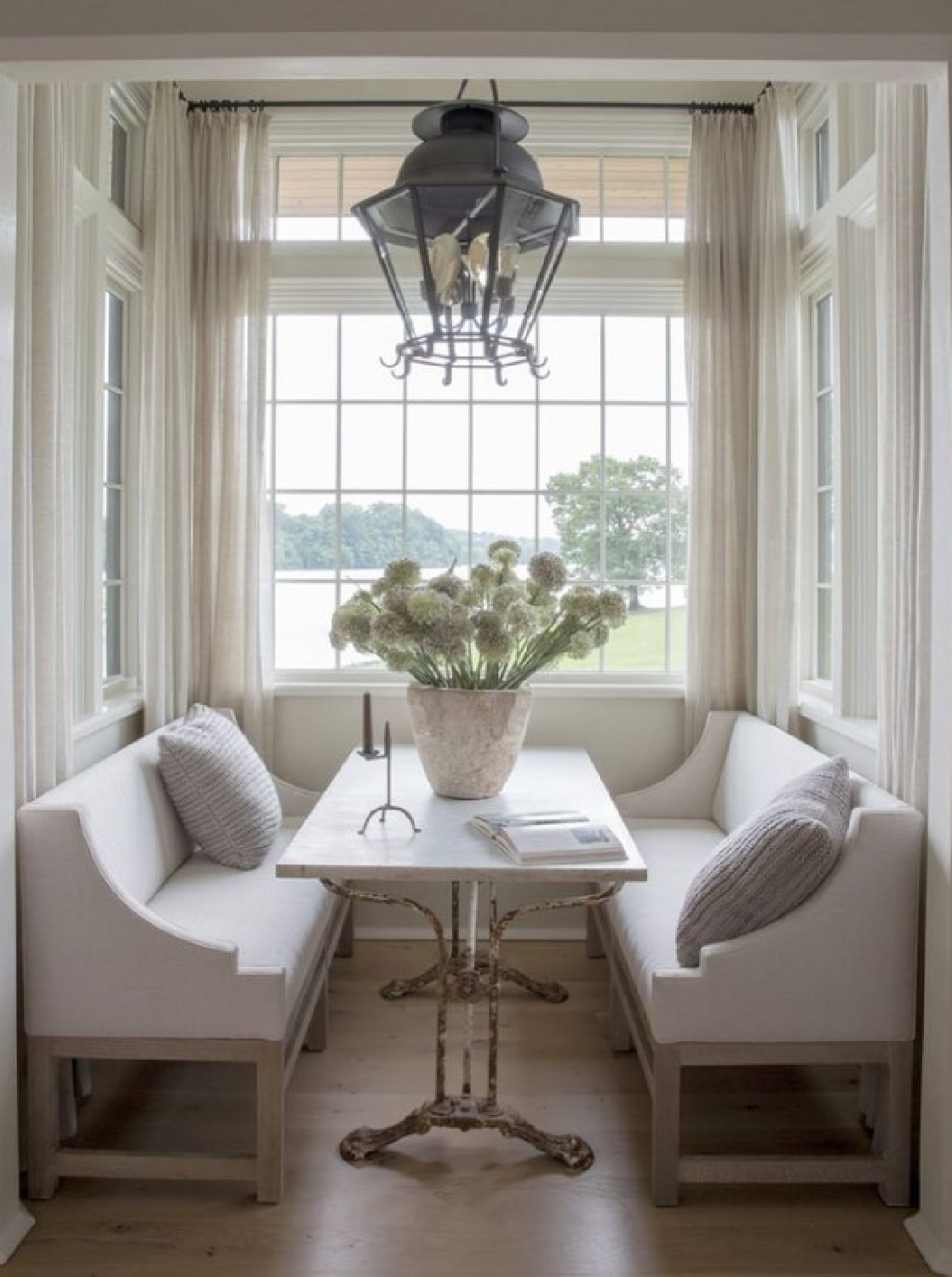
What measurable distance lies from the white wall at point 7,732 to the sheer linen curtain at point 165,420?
132cm

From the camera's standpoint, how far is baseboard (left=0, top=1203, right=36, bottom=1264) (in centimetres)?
224

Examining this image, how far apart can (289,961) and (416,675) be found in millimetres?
784

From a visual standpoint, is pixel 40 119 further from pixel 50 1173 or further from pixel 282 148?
pixel 50 1173

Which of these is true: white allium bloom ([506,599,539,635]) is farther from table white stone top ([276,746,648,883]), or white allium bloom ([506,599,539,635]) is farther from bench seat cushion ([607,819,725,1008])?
bench seat cushion ([607,819,725,1008])

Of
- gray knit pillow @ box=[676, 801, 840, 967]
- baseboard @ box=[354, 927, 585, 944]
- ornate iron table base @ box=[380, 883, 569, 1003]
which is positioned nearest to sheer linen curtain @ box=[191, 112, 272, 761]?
baseboard @ box=[354, 927, 585, 944]

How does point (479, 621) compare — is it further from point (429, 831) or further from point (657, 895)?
point (657, 895)

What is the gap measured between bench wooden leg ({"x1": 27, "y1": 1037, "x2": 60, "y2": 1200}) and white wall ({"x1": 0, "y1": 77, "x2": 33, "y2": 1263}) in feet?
0.19

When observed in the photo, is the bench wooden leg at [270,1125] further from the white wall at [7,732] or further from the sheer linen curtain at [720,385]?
the sheer linen curtain at [720,385]

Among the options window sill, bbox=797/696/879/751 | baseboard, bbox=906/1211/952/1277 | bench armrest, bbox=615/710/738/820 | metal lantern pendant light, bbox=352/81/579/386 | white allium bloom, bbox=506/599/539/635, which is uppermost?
metal lantern pendant light, bbox=352/81/579/386

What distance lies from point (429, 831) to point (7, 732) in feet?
3.19

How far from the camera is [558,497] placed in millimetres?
4246

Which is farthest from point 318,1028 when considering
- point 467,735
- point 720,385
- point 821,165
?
point 821,165

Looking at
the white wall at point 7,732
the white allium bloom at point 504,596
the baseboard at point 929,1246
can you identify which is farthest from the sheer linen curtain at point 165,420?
the baseboard at point 929,1246

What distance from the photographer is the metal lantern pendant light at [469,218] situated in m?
2.15
